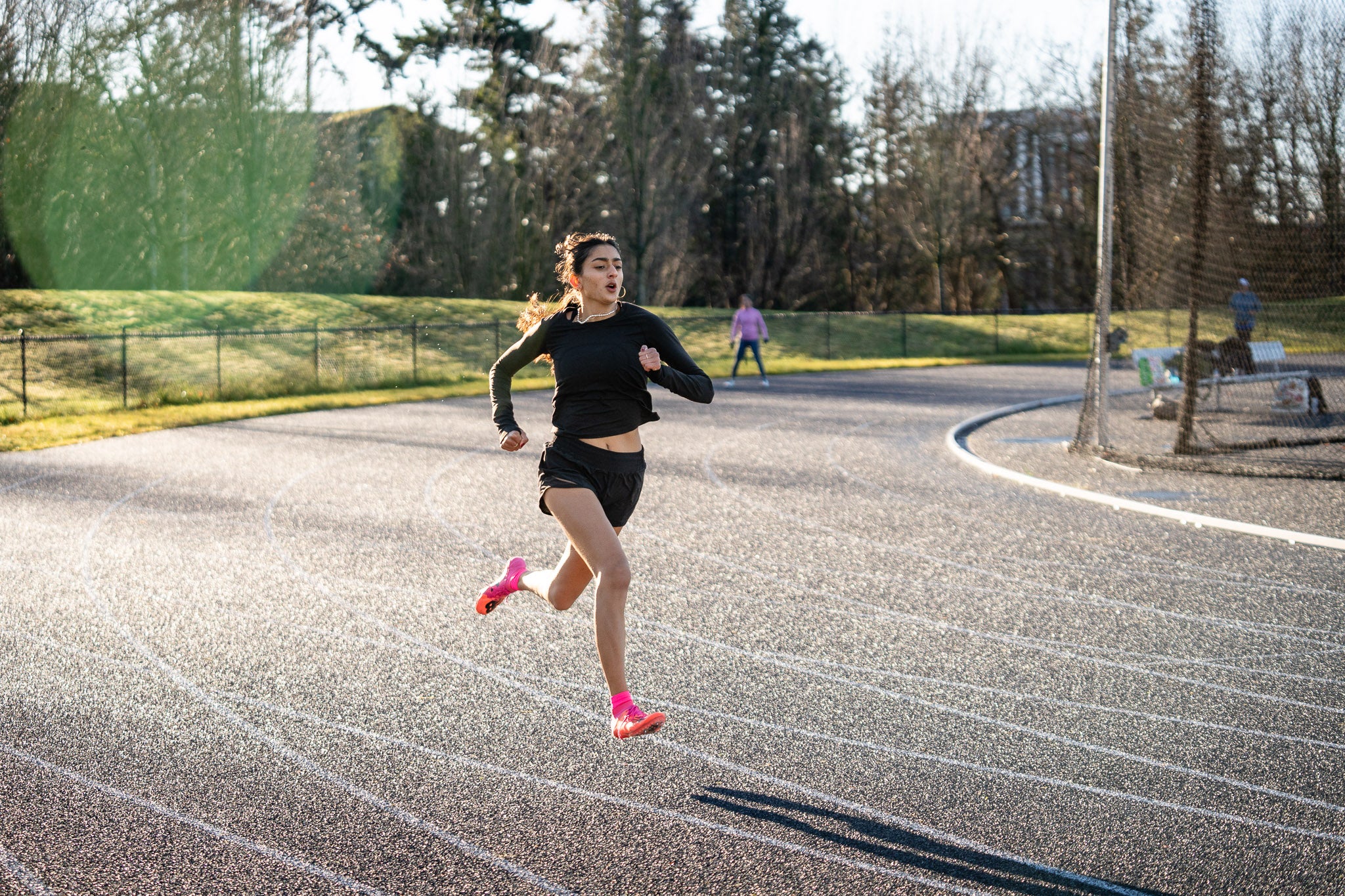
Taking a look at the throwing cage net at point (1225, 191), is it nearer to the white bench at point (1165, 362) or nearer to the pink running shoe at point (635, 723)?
the white bench at point (1165, 362)

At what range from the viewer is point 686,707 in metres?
5.39

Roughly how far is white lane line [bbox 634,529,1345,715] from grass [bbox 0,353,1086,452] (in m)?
11.4

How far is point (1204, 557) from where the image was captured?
871cm

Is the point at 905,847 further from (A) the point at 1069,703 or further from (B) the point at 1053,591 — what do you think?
(B) the point at 1053,591

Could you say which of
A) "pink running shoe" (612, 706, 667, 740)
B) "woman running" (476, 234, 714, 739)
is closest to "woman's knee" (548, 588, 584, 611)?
"woman running" (476, 234, 714, 739)

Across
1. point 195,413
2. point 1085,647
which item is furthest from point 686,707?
point 195,413

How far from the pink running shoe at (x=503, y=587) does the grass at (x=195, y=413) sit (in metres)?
12.0

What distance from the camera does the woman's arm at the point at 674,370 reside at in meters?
4.88

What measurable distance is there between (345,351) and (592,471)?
2776 centimetres

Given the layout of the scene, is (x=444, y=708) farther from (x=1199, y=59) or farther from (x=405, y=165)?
(x=405, y=165)

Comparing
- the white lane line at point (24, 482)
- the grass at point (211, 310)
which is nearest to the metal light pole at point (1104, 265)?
the white lane line at point (24, 482)

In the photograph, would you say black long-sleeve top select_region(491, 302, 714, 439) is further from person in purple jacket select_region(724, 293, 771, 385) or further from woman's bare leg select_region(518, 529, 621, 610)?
person in purple jacket select_region(724, 293, 771, 385)

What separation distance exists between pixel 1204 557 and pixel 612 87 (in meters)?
38.9

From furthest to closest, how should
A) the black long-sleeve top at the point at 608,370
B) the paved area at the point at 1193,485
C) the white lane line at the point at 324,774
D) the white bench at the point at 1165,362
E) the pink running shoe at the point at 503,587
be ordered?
the white bench at the point at 1165,362, the paved area at the point at 1193,485, the pink running shoe at the point at 503,587, the black long-sleeve top at the point at 608,370, the white lane line at the point at 324,774
